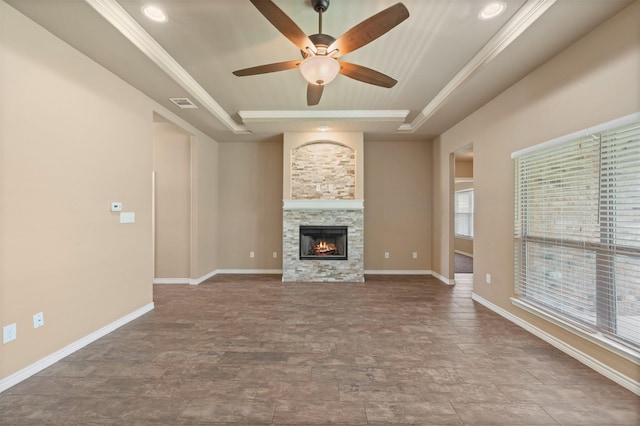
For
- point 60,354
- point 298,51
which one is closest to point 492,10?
point 298,51

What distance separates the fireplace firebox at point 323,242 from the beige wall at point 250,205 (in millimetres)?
764

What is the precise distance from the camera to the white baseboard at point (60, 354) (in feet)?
6.51

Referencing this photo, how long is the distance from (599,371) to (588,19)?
2.70 meters

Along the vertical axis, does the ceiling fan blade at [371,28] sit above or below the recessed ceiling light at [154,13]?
below

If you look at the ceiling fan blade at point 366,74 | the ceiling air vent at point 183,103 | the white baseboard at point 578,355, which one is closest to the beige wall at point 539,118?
the white baseboard at point 578,355

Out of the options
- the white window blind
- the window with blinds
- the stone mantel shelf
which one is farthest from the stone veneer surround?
the white window blind

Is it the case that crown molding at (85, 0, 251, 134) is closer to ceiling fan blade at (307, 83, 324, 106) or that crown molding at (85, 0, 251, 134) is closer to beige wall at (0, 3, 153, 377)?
beige wall at (0, 3, 153, 377)

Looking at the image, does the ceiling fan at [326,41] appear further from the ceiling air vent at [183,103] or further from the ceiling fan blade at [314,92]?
the ceiling air vent at [183,103]

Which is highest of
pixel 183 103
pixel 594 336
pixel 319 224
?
pixel 183 103

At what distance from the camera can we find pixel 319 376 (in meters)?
2.11

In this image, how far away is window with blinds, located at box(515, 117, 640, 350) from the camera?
6.48 feet

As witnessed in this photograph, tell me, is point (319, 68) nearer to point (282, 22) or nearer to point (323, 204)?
point (282, 22)

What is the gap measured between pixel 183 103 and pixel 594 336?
491 centimetres

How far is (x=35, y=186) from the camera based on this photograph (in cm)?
217
